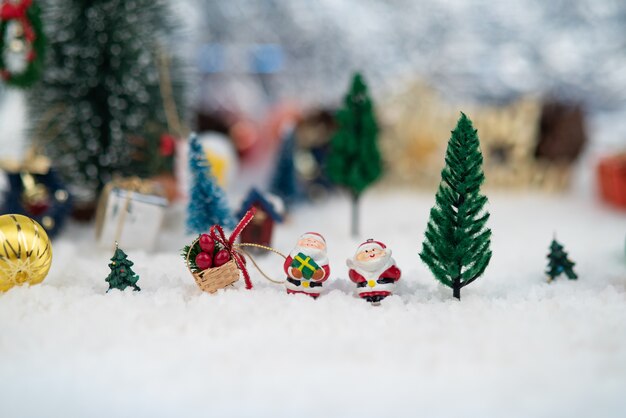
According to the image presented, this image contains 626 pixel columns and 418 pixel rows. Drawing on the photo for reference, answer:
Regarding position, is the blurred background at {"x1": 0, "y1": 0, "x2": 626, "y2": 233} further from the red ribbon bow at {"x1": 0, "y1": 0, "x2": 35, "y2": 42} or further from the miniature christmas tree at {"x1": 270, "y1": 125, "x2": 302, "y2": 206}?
the red ribbon bow at {"x1": 0, "y1": 0, "x2": 35, "y2": 42}

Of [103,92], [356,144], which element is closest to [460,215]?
[356,144]

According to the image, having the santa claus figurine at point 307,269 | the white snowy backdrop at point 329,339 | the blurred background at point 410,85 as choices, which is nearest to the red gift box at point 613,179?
the blurred background at point 410,85

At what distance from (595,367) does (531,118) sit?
Result: 2056 mm

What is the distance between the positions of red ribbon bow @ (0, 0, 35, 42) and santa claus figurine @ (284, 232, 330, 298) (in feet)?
4.13

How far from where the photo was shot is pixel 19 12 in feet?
→ 7.05

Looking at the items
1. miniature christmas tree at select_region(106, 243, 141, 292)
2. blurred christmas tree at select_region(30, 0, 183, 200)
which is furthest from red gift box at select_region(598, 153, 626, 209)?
miniature christmas tree at select_region(106, 243, 141, 292)

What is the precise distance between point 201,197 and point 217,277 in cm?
47

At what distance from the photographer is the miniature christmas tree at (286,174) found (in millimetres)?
2791

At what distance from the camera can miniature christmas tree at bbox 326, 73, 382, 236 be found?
2.33 meters

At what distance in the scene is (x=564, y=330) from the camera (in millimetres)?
1419

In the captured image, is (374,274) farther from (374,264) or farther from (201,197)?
(201,197)

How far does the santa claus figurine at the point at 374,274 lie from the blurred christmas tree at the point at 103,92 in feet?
3.60

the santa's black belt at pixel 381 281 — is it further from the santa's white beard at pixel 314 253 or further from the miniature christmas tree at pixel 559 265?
the miniature christmas tree at pixel 559 265

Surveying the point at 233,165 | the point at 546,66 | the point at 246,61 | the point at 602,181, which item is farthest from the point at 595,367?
the point at 246,61
